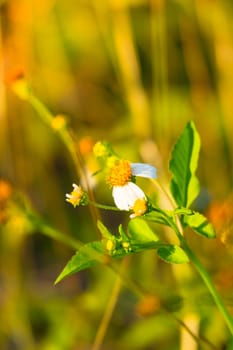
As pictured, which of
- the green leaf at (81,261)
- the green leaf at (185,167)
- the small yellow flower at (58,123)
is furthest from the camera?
the small yellow flower at (58,123)

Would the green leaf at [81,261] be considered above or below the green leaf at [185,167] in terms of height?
below

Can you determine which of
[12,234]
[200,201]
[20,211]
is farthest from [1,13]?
[20,211]

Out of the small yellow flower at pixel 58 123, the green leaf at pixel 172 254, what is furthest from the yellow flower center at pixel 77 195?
the small yellow flower at pixel 58 123

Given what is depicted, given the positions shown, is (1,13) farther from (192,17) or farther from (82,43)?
(192,17)

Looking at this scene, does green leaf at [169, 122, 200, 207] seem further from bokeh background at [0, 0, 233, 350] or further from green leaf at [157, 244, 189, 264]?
bokeh background at [0, 0, 233, 350]

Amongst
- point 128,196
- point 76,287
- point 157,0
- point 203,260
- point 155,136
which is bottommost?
point 76,287

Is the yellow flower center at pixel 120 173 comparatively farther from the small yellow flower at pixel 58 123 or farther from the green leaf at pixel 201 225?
the small yellow flower at pixel 58 123

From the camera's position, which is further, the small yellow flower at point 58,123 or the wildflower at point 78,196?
the small yellow flower at point 58,123

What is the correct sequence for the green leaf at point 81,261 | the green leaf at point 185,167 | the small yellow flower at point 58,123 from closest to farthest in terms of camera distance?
1. the green leaf at point 81,261
2. the green leaf at point 185,167
3. the small yellow flower at point 58,123

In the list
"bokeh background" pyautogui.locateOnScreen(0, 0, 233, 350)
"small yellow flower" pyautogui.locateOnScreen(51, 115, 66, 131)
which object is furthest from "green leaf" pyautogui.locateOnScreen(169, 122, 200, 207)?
"bokeh background" pyautogui.locateOnScreen(0, 0, 233, 350)
